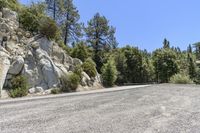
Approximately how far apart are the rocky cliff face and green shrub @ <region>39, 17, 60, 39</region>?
59 cm

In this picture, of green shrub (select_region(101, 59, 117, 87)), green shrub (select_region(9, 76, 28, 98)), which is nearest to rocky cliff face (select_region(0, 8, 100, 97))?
green shrub (select_region(9, 76, 28, 98))

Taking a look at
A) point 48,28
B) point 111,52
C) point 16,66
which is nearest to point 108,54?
point 111,52

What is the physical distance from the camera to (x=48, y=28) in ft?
82.2

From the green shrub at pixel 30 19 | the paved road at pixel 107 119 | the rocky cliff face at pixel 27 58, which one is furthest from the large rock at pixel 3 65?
the paved road at pixel 107 119

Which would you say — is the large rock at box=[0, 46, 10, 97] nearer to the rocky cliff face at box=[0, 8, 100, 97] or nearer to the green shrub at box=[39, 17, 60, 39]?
the rocky cliff face at box=[0, 8, 100, 97]

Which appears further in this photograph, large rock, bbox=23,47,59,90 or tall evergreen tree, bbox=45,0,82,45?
tall evergreen tree, bbox=45,0,82,45

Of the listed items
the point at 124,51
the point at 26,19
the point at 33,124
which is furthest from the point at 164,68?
the point at 33,124

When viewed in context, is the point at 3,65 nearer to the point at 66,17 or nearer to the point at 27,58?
the point at 27,58

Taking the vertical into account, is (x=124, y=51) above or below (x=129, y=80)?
above

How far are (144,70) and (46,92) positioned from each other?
90.7 feet

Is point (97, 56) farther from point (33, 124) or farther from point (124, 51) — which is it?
point (33, 124)

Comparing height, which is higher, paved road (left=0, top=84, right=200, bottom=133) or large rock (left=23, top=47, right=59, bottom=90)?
large rock (left=23, top=47, right=59, bottom=90)

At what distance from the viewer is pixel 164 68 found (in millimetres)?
43125

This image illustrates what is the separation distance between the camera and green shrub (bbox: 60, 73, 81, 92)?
75.3 ft
